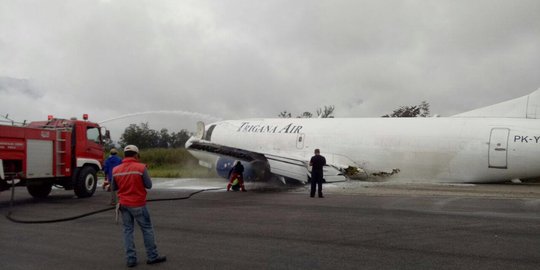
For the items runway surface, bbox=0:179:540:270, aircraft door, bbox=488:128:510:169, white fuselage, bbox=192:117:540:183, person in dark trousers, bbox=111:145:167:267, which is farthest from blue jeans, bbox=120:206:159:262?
aircraft door, bbox=488:128:510:169

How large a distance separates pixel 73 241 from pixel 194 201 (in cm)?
618

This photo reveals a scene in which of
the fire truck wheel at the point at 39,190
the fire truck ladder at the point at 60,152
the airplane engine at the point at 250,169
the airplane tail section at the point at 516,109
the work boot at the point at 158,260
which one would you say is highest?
the airplane tail section at the point at 516,109

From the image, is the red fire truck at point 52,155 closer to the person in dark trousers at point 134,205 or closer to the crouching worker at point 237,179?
the crouching worker at point 237,179

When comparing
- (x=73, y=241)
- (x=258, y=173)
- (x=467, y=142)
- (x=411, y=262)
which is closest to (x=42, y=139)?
(x=73, y=241)

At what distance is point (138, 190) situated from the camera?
23.3 feet

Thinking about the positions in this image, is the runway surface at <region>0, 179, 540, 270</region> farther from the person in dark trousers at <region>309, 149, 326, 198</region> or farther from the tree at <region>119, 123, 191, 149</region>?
the tree at <region>119, 123, 191, 149</region>

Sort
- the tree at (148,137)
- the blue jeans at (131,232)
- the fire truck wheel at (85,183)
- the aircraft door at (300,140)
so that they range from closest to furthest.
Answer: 1. the blue jeans at (131,232)
2. the fire truck wheel at (85,183)
3. the aircraft door at (300,140)
4. the tree at (148,137)

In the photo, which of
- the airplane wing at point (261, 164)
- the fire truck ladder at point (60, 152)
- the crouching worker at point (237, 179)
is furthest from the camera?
the crouching worker at point (237, 179)

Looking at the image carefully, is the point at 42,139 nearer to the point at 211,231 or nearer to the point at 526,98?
the point at 211,231

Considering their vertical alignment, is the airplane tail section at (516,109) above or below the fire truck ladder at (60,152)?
above

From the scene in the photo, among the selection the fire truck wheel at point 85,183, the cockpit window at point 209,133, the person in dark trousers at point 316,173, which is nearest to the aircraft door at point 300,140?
the cockpit window at point 209,133

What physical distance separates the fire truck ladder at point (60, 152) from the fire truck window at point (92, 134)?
128cm

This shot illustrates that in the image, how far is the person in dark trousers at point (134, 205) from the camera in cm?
697

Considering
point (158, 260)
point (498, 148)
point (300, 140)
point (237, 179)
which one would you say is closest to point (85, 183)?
point (237, 179)
